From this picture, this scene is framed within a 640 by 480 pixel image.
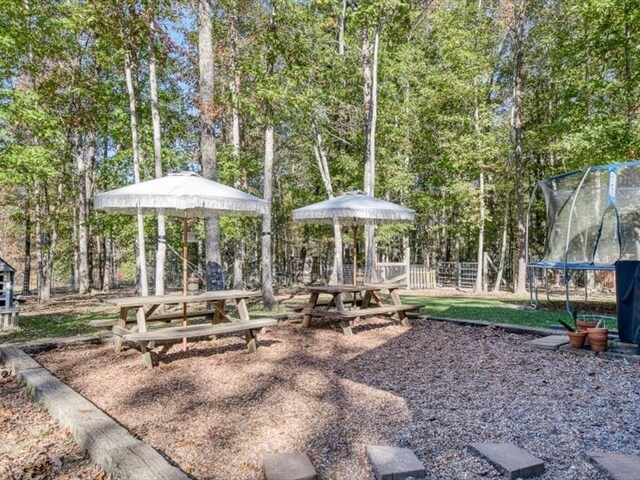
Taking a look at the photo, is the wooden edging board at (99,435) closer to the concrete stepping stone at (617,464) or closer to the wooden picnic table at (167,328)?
the wooden picnic table at (167,328)

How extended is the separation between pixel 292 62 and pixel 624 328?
326 inches

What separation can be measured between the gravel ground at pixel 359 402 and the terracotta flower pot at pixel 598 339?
229 millimetres

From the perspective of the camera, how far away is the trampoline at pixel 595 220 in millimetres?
7309

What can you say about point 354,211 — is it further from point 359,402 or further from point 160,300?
point 359,402

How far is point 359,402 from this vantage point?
135 inches

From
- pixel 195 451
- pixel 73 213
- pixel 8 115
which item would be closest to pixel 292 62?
pixel 8 115

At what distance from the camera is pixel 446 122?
1695 centimetres

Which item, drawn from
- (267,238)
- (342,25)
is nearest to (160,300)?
(267,238)

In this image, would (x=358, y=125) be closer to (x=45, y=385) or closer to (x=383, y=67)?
(x=383, y=67)

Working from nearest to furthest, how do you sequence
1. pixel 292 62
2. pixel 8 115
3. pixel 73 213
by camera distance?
pixel 8 115 < pixel 292 62 < pixel 73 213

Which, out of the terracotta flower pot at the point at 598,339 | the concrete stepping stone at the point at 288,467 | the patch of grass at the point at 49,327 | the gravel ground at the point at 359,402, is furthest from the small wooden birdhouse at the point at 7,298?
the terracotta flower pot at the point at 598,339

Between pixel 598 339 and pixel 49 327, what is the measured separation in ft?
28.4

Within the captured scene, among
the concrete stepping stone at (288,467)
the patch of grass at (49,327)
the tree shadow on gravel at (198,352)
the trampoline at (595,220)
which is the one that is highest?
the trampoline at (595,220)

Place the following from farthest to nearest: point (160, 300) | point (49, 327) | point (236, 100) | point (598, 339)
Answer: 1. point (236, 100)
2. point (49, 327)
3. point (598, 339)
4. point (160, 300)
